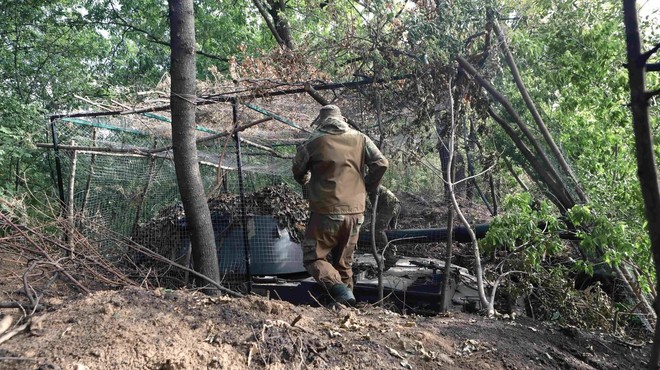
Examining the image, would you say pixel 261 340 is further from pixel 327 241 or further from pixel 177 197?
pixel 177 197

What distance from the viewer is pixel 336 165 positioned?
5.07 meters

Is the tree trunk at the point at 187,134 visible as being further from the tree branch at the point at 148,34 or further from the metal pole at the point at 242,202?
the tree branch at the point at 148,34

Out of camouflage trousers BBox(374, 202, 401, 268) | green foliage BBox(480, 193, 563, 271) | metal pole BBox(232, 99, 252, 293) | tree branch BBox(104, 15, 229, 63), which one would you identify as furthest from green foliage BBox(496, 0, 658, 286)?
tree branch BBox(104, 15, 229, 63)

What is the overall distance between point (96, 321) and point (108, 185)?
5229 millimetres

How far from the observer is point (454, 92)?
18.4 feet

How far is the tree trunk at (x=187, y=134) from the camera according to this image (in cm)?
480

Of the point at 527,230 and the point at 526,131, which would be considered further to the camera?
the point at 526,131

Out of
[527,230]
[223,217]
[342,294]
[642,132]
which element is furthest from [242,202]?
[642,132]

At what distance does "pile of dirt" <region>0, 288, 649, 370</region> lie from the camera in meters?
2.33

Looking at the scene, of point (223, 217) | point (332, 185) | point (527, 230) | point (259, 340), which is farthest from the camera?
point (223, 217)

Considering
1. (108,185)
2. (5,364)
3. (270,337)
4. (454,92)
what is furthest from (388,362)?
(108,185)

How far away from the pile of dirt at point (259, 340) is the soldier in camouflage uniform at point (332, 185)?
1354 mm

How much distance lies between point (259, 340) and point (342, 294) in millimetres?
2302

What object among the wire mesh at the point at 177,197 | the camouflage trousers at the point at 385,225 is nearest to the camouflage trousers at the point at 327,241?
the camouflage trousers at the point at 385,225
